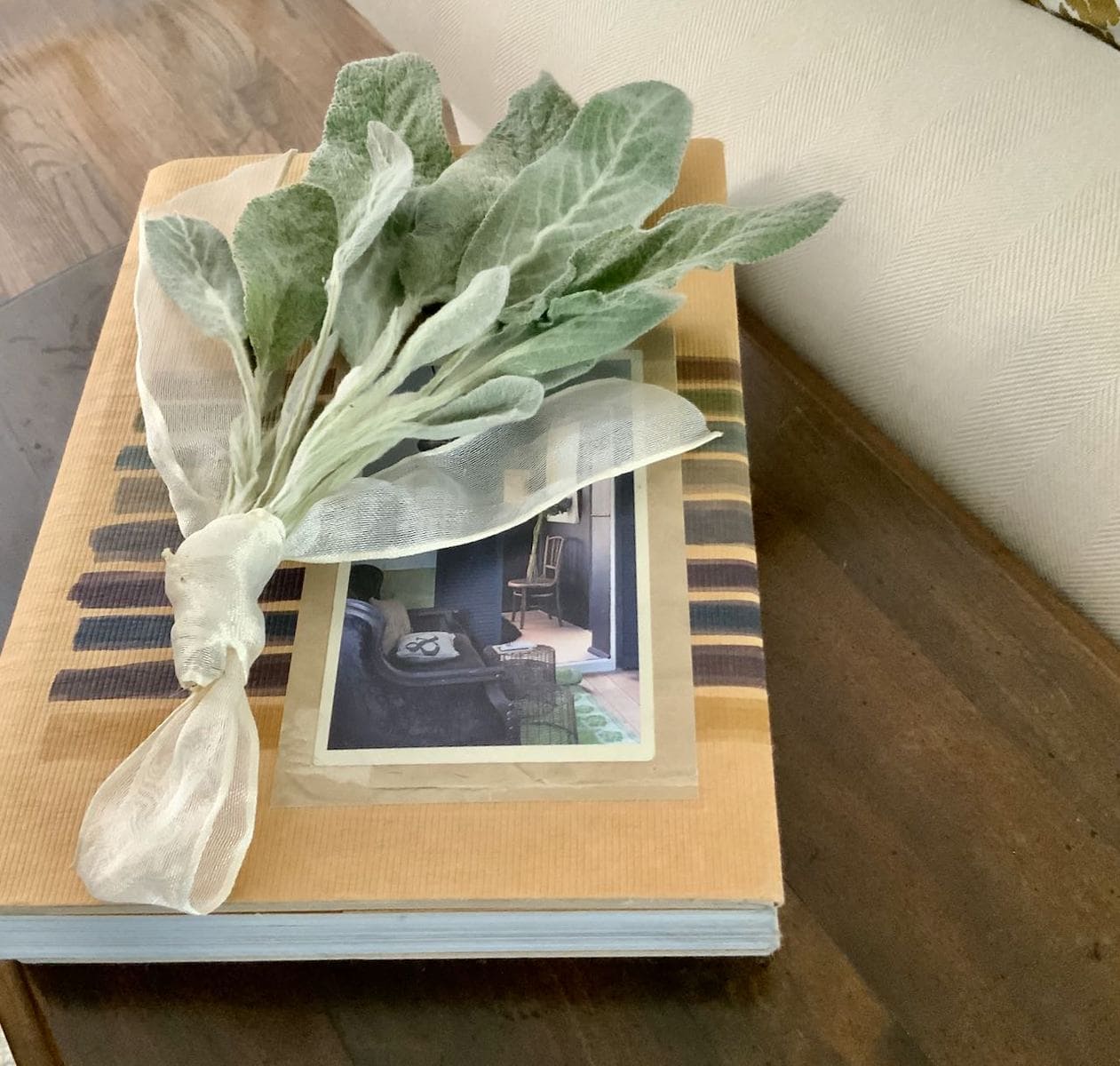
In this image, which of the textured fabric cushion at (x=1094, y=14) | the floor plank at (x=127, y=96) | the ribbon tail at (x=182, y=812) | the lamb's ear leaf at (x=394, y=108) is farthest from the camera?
the floor plank at (x=127, y=96)

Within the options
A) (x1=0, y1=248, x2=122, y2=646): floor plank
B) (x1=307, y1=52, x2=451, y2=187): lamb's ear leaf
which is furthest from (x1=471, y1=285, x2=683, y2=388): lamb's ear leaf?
(x1=0, y1=248, x2=122, y2=646): floor plank

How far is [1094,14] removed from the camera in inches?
Result: 20.9

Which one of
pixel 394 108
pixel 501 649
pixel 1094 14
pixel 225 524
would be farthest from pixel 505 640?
pixel 1094 14

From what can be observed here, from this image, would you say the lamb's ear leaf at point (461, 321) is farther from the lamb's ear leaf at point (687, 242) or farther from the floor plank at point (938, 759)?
the floor plank at point (938, 759)

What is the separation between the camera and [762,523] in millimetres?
434

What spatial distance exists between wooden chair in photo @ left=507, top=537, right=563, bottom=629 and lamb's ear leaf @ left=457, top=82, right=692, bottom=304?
0.10 meters

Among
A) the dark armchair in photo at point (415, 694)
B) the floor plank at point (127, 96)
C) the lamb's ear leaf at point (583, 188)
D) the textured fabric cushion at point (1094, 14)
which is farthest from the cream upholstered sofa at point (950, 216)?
the floor plank at point (127, 96)

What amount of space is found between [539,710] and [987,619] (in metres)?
0.19

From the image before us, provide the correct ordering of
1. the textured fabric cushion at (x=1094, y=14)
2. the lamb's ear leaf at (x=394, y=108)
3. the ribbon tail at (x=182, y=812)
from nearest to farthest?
the ribbon tail at (x=182, y=812), the lamb's ear leaf at (x=394, y=108), the textured fabric cushion at (x=1094, y=14)

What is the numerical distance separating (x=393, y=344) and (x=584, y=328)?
0.25ft

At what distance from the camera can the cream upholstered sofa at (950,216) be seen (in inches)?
16.7

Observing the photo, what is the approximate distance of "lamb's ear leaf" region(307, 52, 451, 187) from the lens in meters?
0.40

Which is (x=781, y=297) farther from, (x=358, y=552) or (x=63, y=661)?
(x=63, y=661)

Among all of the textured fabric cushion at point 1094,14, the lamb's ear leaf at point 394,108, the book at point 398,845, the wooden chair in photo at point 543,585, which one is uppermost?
the textured fabric cushion at point 1094,14
